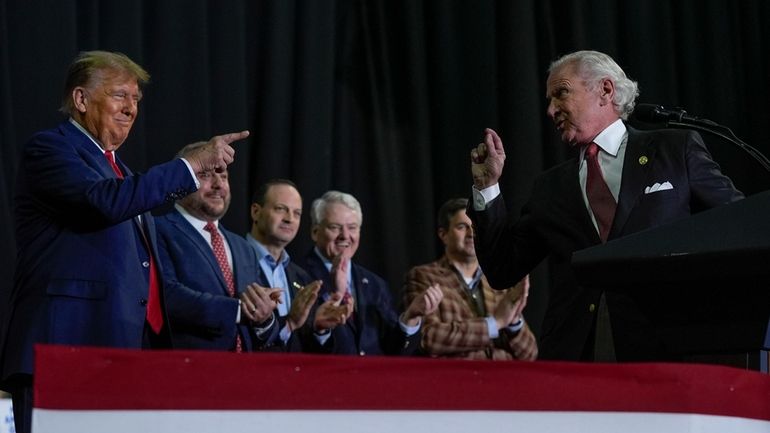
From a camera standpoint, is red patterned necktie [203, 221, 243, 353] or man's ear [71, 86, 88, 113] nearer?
man's ear [71, 86, 88, 113]

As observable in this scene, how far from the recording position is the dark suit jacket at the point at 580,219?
2.49 metres

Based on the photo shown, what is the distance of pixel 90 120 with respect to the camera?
8.99 ft

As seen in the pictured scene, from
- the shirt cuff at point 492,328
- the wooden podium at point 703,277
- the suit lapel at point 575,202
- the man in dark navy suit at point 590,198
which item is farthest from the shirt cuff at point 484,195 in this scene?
the shirt cuff at point 492,328

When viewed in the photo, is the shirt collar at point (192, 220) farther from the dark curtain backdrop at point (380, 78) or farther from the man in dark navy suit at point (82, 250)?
the man in dark navy suit at point (82, 250)

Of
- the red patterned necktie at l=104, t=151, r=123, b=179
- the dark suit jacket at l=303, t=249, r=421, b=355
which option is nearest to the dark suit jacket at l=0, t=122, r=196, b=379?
the red patterned necktie at l=104, t=151, r=123, b=179

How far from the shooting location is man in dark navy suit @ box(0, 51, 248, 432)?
250 centimetres

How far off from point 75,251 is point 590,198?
116 centimetres

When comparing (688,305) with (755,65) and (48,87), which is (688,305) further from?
(755,65)

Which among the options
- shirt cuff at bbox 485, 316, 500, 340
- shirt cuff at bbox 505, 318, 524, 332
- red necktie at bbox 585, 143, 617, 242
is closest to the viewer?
red necktie at bbox 585, 143, 617, 242

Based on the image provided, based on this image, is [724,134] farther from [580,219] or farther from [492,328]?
[492,328]

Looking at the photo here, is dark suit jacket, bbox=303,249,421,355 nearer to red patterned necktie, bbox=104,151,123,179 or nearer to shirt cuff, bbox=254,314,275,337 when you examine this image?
shirt cuff, bbox=254,314,275,337

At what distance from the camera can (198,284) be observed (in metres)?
3.48

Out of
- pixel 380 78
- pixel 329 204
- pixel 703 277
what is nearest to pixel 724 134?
pixel 703 277

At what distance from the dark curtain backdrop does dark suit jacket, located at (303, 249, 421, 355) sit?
0.52m
